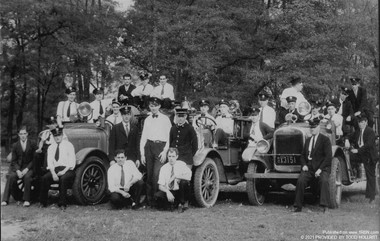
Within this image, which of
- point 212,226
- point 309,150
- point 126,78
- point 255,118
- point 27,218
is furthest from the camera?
point 126,78

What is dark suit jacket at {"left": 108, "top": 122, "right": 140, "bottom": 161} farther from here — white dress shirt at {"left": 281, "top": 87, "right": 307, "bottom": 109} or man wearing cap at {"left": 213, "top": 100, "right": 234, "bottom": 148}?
white dress shirt at {"left": 281, "top": 87, "right": 307, "bottom": 109}

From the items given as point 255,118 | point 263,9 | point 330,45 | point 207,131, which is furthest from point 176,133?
point 263,9

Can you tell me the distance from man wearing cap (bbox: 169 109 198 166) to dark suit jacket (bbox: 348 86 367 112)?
3.43m

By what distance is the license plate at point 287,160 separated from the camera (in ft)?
27.5

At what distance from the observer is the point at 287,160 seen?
331 inches

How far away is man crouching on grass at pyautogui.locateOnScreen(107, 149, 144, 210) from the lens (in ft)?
25.6

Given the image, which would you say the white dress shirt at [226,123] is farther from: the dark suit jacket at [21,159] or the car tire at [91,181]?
the dark suit jacket at [21,159]

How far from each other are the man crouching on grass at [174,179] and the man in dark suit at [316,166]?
166 cm

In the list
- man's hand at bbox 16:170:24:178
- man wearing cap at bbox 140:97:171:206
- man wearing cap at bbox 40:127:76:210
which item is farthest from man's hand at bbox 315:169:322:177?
man's hand at bbox 16:170:24:178

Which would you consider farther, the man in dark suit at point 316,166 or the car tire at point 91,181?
the car tire at point 91,181

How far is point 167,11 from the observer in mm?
18219

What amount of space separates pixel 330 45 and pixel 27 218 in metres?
14.0

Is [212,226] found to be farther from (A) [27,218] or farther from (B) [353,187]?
(B) [353,187]

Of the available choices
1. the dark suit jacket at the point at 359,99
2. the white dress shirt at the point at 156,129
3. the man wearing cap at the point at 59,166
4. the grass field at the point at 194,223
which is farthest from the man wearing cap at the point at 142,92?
the dark suit jacket at the point at 359,99
